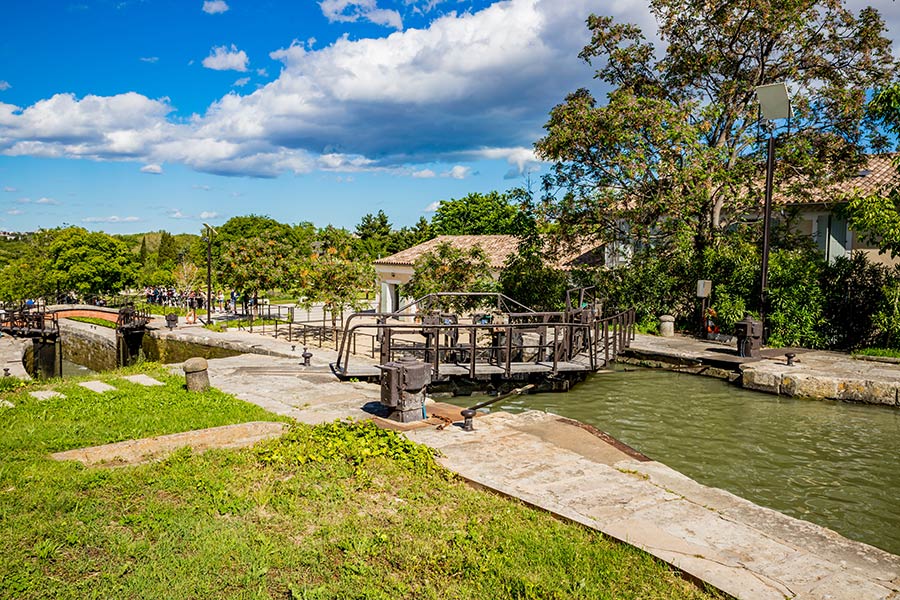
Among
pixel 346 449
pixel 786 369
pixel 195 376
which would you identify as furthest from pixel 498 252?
pixel 346 449

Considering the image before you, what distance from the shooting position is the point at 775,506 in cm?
661

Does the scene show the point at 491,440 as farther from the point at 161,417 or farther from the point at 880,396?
the point at 880,396

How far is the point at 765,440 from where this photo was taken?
9.22m

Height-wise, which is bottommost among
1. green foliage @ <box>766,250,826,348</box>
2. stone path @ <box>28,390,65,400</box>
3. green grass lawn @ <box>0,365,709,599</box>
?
green grass lawn @ <box>0,365,709,599</box>

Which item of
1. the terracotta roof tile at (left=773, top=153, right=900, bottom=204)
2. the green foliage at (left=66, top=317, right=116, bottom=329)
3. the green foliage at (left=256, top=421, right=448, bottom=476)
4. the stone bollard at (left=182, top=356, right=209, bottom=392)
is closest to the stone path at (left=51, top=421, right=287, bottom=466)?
the green foliage at (left=256, top=421, right=448, bottom=476)

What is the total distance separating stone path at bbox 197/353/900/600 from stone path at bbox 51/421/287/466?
1046mm

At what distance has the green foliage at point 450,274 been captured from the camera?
773 inches

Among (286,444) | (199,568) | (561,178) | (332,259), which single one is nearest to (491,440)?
(286,444)

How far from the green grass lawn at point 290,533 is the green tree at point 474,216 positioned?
44.0 metres

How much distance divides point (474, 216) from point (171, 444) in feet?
146

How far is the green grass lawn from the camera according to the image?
3744 mm

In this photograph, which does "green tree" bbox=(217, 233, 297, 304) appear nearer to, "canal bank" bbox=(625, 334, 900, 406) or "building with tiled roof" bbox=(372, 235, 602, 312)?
"building with tiled roof" bbox=(372, 235, 602, 312)

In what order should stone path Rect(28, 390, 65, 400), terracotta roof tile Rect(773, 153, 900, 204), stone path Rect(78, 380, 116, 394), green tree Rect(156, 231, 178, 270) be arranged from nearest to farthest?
stone path Rect(28, 390, 65, 400) → stone path Rect(78, 380, 116, 394) → terracotta roof tile Rect(773, 153, 900, 204) → green tree Rect(156, 231, 178, 270)

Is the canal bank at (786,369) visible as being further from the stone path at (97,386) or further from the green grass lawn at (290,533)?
the stone path at (97,386)
